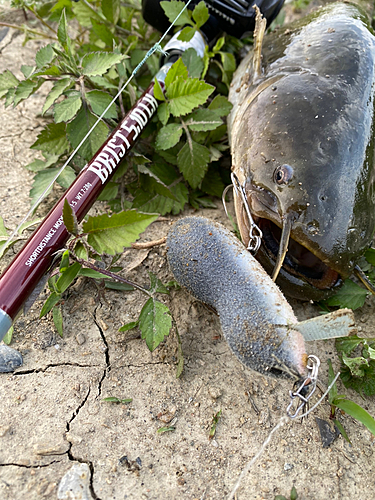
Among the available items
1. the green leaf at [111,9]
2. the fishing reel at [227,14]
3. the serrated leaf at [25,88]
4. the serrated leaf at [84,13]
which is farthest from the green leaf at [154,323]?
the serrated leaf at [84,13]

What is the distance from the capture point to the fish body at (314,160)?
154cm

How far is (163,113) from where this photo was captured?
2.09 m

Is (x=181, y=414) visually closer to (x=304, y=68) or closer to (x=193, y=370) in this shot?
(x=193, y=370)

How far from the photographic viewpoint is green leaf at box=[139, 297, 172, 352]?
157 cm

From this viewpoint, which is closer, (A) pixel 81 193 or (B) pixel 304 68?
(A) pixel 81 193

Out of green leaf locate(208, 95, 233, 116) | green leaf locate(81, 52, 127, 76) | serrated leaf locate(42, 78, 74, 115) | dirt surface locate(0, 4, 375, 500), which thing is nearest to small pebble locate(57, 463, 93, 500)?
dirt surface locate(0, 4, 375, 500)

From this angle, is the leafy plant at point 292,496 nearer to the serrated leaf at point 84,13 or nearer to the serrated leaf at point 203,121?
the serrated leaf at point 203,121

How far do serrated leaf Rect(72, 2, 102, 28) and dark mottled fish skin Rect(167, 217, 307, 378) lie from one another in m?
1.80

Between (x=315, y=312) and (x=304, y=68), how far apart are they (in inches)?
45.1

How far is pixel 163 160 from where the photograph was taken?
7.53 ft

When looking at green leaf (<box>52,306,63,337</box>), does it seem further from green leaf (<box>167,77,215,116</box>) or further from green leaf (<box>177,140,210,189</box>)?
green leaf (<box>167,77,215,116</box>)

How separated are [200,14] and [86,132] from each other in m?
0.97

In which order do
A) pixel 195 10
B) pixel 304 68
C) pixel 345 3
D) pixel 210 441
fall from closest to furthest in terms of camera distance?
pixel 210 441 → pixel 304 68 → pixel 195 10 → pixel 345 3

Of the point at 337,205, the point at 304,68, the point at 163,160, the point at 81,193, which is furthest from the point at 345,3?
the point at 81,193
